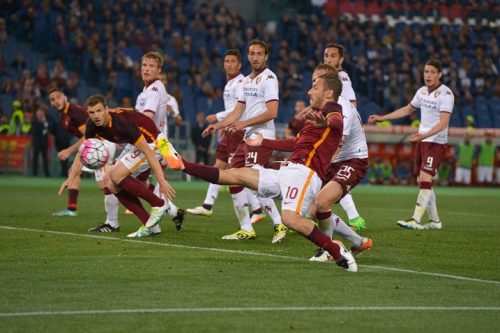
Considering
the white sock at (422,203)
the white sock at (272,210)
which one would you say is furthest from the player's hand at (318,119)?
the white sock at (422,203)

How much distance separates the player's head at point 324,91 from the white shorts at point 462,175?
88.2 feet

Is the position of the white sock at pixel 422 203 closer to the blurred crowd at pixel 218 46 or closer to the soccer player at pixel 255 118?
the soccer player at pixel 255 118

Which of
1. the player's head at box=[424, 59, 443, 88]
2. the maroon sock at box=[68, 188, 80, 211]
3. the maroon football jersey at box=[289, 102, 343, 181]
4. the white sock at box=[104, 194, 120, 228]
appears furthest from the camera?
the maroon sock at box=[68, 188, 80, 211]

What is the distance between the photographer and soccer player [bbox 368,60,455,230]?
16.4 m

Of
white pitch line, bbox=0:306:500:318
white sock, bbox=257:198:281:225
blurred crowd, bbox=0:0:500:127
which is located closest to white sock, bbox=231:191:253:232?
white sock, bbox=257:198:281:225

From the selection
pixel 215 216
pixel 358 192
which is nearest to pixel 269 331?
pixel 215 216

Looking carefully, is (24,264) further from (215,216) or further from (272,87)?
(215,216)

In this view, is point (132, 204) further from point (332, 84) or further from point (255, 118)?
point (332, 84)

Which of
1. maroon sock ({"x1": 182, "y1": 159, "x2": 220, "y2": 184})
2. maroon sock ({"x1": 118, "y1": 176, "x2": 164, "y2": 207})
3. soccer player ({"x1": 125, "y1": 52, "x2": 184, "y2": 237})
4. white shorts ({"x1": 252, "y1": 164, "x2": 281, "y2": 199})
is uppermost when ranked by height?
soccer player ({"x1": 125, "y1": 52, "x2": 184, "y2": 237})

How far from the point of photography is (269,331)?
23.7 ft

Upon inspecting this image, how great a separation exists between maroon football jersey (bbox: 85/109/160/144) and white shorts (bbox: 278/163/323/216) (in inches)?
107

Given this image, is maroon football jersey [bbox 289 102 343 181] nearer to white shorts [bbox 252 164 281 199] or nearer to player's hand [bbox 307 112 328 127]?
player's hand [bbox 307 112 328 127]

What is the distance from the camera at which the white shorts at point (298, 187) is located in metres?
10.3

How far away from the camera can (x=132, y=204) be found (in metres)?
13.7
